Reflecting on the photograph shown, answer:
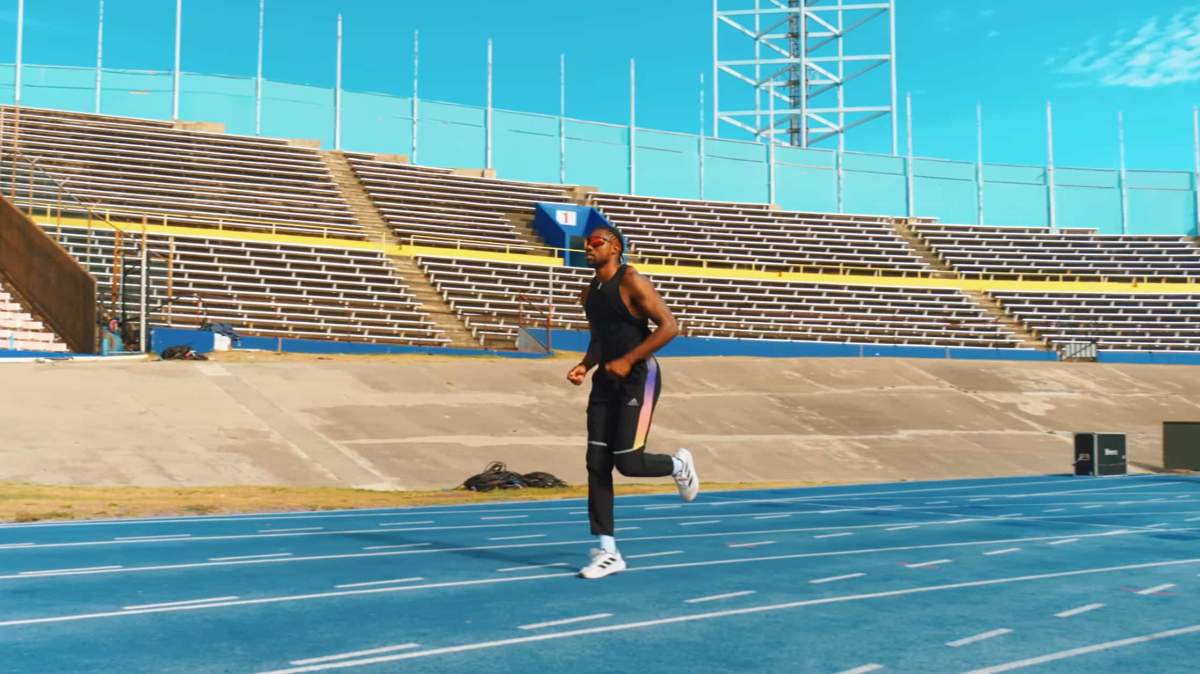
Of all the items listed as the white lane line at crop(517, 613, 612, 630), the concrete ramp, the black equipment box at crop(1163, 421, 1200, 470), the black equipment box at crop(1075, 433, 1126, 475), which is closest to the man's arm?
the white lane line at crop(517, 613, 612, 630)

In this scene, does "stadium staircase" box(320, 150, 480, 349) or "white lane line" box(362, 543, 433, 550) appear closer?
"white lane line" box(362, 543, 433, 550)

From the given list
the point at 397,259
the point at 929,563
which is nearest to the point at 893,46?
the point at 397,259

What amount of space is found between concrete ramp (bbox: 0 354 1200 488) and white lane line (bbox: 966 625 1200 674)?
11.6 metres

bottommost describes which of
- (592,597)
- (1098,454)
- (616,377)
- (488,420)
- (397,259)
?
(1098,454)

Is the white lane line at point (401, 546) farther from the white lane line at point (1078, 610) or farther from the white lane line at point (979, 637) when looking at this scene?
the white lane line at point (1078, 610)

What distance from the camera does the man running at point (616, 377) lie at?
577 cm

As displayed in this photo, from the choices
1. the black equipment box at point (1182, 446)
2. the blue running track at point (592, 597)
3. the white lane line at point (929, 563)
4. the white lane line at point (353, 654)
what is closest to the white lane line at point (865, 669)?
the blue running track at point (592, 597)

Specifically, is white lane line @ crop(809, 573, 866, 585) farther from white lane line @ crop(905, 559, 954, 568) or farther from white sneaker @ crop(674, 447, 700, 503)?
A: white sneaker @ crop(674, 447, 700, 503)

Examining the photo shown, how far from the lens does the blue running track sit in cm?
395

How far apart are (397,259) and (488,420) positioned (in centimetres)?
1965

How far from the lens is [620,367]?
5672 millimetres

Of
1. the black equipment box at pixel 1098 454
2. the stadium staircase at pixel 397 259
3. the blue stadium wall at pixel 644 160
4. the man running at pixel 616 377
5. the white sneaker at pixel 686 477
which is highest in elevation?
the blue stadium wall at pixel 644 160

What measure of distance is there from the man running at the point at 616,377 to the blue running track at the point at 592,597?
547mm

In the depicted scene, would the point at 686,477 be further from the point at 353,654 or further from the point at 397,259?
the point at 397,259
